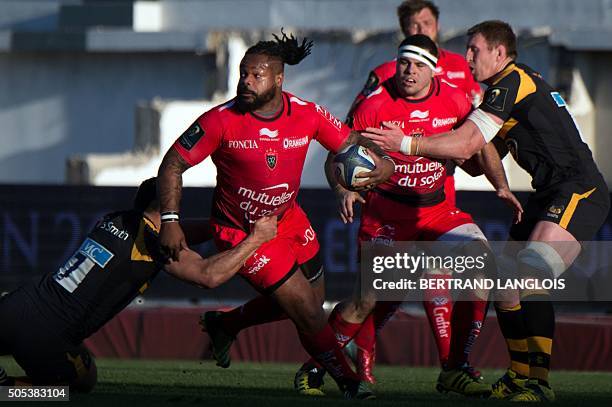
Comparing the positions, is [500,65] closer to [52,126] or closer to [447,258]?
[447,258]

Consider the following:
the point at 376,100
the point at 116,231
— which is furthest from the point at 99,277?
the point at 376,100

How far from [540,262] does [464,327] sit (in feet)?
3.33

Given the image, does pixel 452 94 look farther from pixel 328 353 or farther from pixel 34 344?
pixel 34 344

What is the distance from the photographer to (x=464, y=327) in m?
9.63

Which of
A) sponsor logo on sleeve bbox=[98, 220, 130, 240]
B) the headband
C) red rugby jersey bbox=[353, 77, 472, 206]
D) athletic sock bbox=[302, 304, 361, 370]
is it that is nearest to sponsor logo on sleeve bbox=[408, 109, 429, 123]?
red rugby jersey bbox=[353, 77, 472, 206]

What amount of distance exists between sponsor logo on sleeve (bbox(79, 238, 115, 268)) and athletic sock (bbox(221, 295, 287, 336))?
58.8 inches

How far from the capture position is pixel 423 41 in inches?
380

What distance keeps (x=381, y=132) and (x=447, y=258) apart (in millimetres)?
1321

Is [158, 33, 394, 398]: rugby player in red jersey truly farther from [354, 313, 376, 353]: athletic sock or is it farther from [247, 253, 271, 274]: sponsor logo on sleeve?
[354, 313, 376, 353]: athletic sock

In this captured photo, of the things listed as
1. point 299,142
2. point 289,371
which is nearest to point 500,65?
point 299,142

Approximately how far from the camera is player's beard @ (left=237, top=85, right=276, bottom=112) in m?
8.76

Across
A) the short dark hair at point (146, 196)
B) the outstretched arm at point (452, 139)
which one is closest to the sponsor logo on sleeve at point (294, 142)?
the outstretched arm at point (452, 139)

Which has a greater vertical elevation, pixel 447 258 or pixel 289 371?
pixel 447 258

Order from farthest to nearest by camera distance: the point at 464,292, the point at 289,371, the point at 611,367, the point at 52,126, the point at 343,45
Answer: the point at 52,126
the point at 343,45
the point at 611,367
the point at 289,371
the point at 464,292
